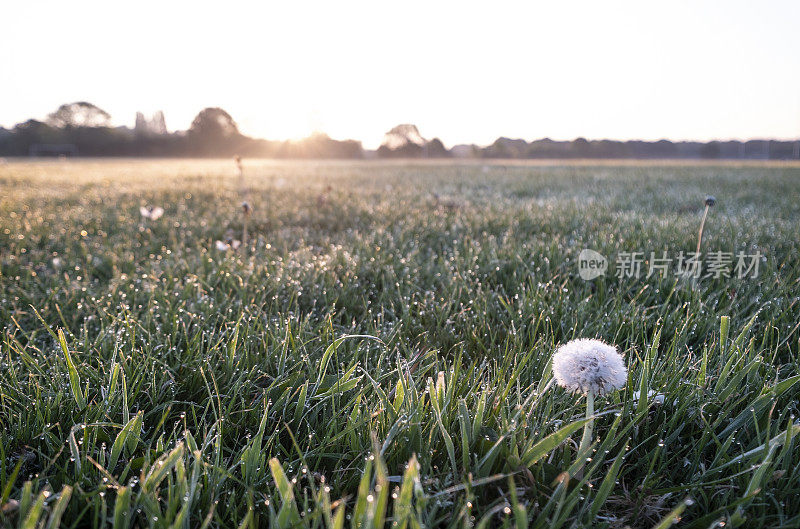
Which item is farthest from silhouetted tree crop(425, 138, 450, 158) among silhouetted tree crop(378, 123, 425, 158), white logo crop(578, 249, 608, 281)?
white logo crop(578, 249, 608, 281)

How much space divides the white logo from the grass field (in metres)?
0.04

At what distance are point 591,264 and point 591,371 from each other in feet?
5.35

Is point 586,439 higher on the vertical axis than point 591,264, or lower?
lower

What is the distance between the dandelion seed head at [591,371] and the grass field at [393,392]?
0.08 m

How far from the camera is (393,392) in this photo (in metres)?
1.39

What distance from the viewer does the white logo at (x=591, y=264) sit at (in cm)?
248

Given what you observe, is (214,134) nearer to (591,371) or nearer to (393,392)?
(393,392)

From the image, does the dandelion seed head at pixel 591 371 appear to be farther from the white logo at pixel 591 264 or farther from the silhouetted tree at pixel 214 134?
the silhouetted tree at pixel 214 134

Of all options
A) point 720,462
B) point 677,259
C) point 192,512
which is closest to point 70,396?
point 192,512

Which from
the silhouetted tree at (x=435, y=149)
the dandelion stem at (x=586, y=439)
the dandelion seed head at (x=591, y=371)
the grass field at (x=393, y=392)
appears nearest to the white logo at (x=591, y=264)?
the grass field at (x=393, y=392)

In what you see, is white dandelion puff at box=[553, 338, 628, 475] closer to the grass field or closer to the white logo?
the grass field

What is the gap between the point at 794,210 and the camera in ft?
17.8

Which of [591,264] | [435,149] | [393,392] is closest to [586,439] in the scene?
[393,392]

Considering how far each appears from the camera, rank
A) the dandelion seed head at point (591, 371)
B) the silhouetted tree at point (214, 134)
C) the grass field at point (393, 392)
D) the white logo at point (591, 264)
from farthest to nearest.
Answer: the silhouetted tree at point (214, 134), the white logo at point (591, 264), the dandelion seed head at point (591, 371), the grass field at point (393, 392)
